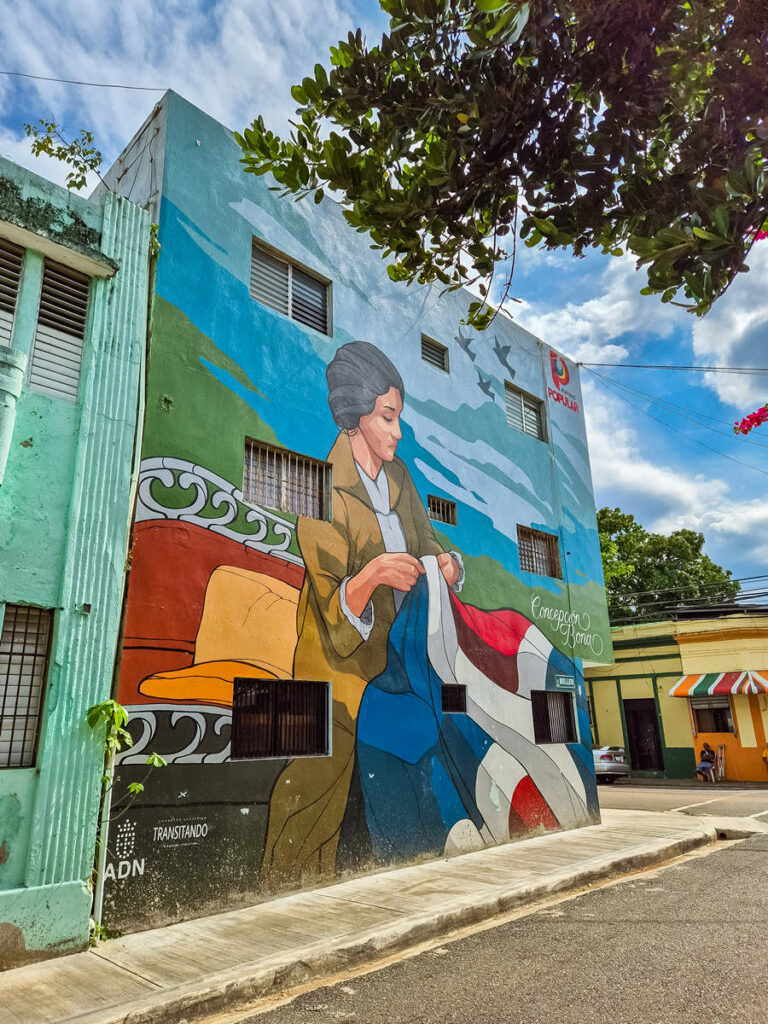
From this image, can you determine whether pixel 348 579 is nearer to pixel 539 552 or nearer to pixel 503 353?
pixel 539 552

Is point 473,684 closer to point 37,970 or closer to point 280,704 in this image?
point 280,704

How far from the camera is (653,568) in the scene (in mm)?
33156

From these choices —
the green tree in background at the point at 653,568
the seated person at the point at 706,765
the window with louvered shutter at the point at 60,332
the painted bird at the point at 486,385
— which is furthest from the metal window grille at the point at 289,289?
the green tree in background at the point at 653,568

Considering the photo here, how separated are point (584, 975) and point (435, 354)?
9924 millimetres

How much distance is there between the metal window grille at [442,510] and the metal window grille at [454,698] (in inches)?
106

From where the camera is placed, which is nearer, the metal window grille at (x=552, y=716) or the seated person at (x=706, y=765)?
the metal window grille at (x=552, y=716)

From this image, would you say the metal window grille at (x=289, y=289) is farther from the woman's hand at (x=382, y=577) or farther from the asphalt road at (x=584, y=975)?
the asphalt road at (x=584, y=975)

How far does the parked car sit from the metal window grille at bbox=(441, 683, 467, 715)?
44.5 feet

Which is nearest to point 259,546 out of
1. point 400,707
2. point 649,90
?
point 400,707

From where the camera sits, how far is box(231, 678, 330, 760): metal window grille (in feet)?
26.0

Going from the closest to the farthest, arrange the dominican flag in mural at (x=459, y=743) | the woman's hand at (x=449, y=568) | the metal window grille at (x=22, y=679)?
1. the metal window grille at (x=22, y=679)
2. the dominican flag in mural at (x=459, y=743)
3. the woman's hand at (x=449, y=568)

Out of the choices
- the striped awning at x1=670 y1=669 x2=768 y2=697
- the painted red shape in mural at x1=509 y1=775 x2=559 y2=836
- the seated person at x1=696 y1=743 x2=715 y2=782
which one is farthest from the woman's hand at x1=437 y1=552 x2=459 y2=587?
the seated person at x1=696 y1=743 x2=715 y2=782

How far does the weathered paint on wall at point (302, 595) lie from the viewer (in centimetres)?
726

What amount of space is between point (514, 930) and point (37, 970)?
407cm
